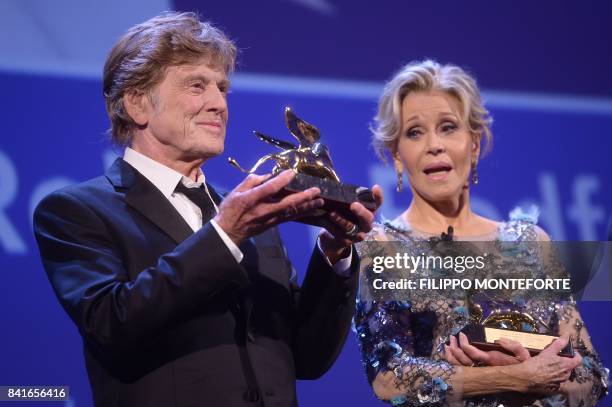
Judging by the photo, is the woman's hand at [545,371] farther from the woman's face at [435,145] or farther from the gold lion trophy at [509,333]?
the woman's face at [435,145]

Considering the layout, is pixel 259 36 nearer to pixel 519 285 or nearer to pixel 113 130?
pixel 113 130

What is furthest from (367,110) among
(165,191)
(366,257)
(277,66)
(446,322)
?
(165,191)

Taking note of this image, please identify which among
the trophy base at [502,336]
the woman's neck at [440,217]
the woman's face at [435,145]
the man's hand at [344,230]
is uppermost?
the woman's face at [435,145]

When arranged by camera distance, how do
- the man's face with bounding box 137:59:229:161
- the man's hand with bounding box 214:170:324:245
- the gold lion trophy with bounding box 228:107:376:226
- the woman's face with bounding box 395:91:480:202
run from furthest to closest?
the woman's face with bounding box 395:91:480:202 → the man's face with bounding box 137:59:229:161 → the gold lion trophy with bounding box 228:107:376:226 → the man's hand with bounding box 214:170:324:245

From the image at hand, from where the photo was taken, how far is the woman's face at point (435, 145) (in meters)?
2.45

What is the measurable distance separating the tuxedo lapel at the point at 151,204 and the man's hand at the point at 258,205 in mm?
204

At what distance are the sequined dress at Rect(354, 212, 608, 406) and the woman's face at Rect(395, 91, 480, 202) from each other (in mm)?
239

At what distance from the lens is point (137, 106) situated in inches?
79.3

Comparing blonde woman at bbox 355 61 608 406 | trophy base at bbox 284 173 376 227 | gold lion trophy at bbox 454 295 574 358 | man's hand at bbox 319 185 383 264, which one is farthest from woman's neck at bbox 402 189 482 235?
trophy base at bbox 284 173 376 227

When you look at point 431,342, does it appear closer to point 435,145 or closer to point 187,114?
point 435,145

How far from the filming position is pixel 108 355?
1.63 meters

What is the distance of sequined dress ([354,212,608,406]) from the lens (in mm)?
→ 2119

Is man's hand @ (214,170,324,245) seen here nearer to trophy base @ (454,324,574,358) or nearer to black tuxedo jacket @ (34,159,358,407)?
black tuxedo jacket @ (34,159,358,407)

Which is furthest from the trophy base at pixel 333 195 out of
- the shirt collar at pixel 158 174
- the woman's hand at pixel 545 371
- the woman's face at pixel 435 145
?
the woman's face at pixel 435 145
